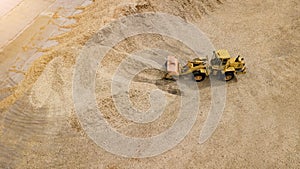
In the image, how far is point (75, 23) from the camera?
16.3 metres

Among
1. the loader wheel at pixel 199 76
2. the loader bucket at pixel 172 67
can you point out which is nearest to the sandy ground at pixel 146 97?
the loader wheel at pixel 199 76

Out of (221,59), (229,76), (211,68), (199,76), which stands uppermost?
(221,59)

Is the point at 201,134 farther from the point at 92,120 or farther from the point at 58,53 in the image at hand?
the point at 58,53

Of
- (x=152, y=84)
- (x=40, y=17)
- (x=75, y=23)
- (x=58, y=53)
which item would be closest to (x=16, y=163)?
(x=58, y=53)

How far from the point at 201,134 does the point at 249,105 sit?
297 centimetres

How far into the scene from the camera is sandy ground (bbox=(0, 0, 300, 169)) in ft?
31.9

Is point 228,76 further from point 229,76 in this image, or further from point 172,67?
point 172,67

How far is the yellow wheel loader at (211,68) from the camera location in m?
12.2

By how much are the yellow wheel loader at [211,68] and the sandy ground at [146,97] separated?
21.6 inches

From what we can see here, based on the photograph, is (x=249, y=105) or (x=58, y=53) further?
(x=58, y=53)

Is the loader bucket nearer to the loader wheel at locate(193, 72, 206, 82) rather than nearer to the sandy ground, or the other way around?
the sandy ground

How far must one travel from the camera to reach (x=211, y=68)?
41.1ft

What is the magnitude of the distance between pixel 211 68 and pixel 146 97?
12.3ft

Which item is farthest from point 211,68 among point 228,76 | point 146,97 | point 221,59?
point 146,97
